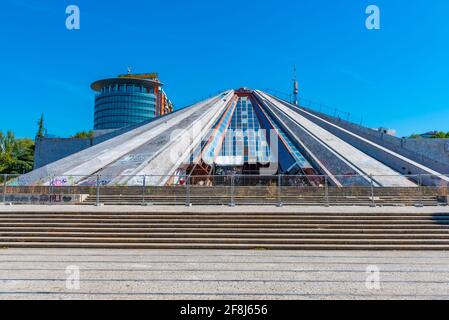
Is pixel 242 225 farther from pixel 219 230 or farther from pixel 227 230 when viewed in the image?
pixel 219 230

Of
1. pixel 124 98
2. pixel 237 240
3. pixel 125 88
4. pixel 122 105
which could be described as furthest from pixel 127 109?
pixel 237 240

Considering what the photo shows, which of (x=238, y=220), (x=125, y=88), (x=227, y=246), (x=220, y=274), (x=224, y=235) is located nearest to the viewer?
(x=220, y=274)

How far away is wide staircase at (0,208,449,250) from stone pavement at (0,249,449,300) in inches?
17.6

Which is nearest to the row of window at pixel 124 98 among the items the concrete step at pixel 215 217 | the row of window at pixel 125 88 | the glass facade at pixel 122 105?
the glass facade at pixel 122 105

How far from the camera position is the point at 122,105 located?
9050 centimetres

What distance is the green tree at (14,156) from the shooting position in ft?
117

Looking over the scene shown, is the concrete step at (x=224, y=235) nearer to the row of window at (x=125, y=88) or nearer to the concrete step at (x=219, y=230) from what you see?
the concrete step at (x=219, y=230)

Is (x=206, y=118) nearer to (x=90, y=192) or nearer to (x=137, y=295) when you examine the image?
(x=90, y=192)

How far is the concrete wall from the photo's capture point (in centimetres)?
2908

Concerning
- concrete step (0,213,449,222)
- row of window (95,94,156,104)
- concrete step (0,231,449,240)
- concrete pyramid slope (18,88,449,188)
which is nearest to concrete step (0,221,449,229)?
concrete step (0,213,449,222)

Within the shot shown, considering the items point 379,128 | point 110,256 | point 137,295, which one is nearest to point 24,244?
point 110,256

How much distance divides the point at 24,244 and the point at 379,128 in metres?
32.1

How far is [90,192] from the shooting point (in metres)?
13.7

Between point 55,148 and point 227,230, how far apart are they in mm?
25349
